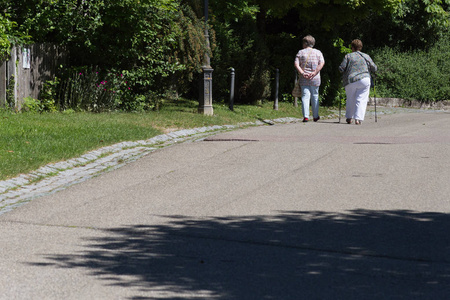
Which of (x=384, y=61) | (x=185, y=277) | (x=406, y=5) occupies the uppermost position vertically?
(x=406, y=5)

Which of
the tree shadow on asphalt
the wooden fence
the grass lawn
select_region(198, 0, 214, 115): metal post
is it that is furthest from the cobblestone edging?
the wooden fence

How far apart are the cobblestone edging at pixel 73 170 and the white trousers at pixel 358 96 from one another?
4.31 meters

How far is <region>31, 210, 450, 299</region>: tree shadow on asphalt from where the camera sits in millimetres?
5145

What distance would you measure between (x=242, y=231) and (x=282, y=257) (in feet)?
2.99

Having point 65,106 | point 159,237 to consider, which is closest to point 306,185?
point 159,237

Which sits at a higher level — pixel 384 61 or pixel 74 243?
pixel 384 61

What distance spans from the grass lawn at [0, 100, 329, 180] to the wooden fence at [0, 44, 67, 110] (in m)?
0.93

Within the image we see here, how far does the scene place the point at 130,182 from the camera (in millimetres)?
9461

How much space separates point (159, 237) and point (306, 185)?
9.60 ft

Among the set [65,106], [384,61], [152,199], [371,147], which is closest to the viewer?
[152,199]

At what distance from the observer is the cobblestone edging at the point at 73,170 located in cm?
870

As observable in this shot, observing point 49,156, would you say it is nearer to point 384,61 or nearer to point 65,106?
point 65,106

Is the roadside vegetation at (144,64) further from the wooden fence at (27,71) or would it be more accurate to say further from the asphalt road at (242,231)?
the asphalt road at (242,231)

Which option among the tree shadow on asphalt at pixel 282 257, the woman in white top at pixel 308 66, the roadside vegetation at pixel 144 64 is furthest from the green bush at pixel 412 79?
the tree shadow on asphalt at pixel 282 257
